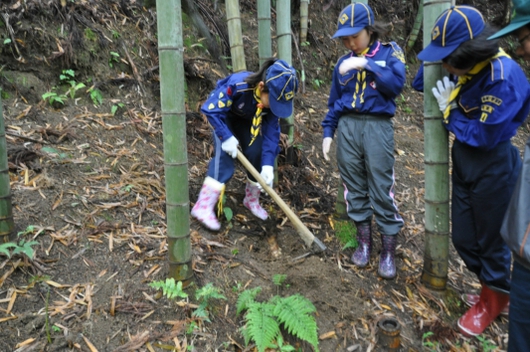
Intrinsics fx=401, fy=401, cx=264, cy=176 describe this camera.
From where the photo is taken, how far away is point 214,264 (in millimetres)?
2971

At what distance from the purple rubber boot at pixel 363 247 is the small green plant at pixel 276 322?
33.5 inches

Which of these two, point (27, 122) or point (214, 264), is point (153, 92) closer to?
point (27, 122)

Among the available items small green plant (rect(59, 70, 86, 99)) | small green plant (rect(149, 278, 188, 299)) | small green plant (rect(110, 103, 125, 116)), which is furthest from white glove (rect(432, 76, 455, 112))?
small green plant (rect(59, 70, 86, 99))

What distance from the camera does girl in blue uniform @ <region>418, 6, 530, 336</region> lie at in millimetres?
2357

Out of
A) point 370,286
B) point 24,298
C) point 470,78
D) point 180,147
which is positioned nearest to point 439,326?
point 370,286

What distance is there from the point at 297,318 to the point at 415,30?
7353 mm

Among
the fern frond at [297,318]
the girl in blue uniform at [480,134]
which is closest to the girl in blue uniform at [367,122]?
the girl in blue uniform at [480,134]

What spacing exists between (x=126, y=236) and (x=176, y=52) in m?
1.46

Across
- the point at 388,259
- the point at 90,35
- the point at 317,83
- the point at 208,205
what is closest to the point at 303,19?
the point at 317,83

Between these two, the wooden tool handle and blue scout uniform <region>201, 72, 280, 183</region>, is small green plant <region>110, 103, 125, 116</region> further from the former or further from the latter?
the wooden tool handle

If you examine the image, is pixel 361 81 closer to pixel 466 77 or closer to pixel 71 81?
pixel 466 77

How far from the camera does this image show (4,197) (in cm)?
249

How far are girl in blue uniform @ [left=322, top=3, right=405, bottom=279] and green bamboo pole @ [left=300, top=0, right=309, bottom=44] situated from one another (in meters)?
3.70

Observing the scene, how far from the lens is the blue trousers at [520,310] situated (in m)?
1.71
